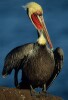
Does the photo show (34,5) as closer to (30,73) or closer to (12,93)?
(30,73)

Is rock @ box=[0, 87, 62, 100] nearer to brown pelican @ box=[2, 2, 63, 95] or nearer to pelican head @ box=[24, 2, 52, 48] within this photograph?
brown pelican @ box=[2, 2, 63, 95]

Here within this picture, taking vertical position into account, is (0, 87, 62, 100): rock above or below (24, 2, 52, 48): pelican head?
below

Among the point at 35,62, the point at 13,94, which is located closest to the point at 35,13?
the point at 35,62

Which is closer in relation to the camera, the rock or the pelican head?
the rock

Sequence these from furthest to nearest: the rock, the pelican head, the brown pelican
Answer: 1. the pelican head
2. the brown pelican
3. the rock

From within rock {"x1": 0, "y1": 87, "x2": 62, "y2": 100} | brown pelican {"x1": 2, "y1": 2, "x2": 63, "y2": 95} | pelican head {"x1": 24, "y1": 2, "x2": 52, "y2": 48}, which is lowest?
rock {"x1": 0, "y1": 87, "x2": 62, "y2": 100}

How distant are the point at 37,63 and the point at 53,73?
0.92 m

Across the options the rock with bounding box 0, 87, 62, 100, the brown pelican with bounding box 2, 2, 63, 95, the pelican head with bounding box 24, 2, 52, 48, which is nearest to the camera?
the rock with bounding box 0, 87, 62, 100

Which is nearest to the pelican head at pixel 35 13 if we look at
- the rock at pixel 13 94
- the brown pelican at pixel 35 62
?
the brown pelican at pixel 35 62

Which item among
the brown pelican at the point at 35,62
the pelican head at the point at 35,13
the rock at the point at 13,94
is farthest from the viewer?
the pelican head at the point at 35,13

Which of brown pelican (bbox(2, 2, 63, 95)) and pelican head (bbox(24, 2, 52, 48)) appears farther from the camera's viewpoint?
pelican head (bbox(24, 2, 52, 48))

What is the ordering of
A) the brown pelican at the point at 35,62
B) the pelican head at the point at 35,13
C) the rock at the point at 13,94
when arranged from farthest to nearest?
1. the pelican head at the point at 35,13
2. the brown pelican at the point at 35,62
3. the rock at the point at 13,94

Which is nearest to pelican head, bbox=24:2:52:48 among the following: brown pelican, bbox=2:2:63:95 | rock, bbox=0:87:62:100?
brown pelican, bbox=2:2:63:95

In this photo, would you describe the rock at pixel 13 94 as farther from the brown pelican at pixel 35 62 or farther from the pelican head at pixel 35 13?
the pelican head at pixel 35 13
